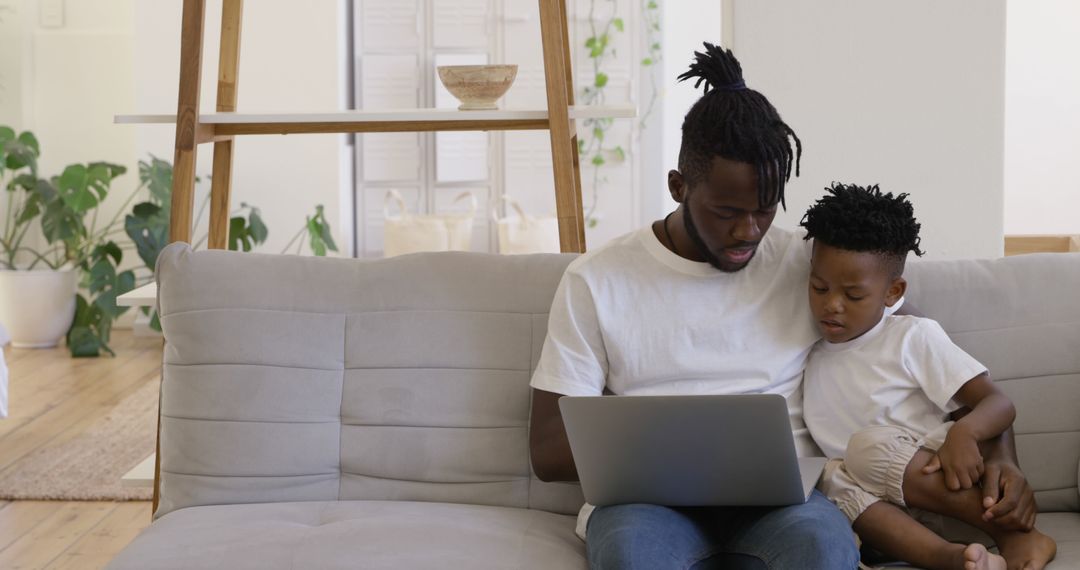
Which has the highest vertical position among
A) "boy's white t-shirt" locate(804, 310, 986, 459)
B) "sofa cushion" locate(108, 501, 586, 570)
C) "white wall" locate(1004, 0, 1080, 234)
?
"white wall" locate(1004, 0, 1080, 234)

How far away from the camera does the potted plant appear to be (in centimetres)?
531

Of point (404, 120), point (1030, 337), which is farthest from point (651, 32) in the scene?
point (1030, 337)

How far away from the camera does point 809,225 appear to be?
6.20 ft

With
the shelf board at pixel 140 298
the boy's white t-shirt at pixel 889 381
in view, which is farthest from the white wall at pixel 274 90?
the boy's white t-shirt at pixel 889 381

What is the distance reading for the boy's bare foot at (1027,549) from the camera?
1.69m

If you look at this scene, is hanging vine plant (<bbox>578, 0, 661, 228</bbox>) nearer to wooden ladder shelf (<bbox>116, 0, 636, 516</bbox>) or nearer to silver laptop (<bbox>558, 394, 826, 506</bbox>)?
wooden ladder shelf (<bbox>116, 0, 636, 516</bbox>)

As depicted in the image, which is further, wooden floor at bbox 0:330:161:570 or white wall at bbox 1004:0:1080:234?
white wall at bbox 1004:0:1080:234

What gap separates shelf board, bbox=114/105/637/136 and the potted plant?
9.98ft

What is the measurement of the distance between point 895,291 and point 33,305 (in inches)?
183

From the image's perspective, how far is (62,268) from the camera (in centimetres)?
565

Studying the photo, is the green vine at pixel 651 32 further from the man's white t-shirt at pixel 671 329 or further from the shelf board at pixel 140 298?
the man's white t-shirt at pixel 671 329

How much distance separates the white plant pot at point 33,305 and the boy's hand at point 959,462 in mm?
4744

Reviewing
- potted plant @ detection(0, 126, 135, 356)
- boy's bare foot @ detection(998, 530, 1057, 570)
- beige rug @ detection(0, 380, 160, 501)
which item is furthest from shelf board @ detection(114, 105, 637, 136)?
potted plant @ detection(0, 126, 135, 356)

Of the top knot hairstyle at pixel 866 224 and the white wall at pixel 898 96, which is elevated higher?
the white wall at pixel 898 96
